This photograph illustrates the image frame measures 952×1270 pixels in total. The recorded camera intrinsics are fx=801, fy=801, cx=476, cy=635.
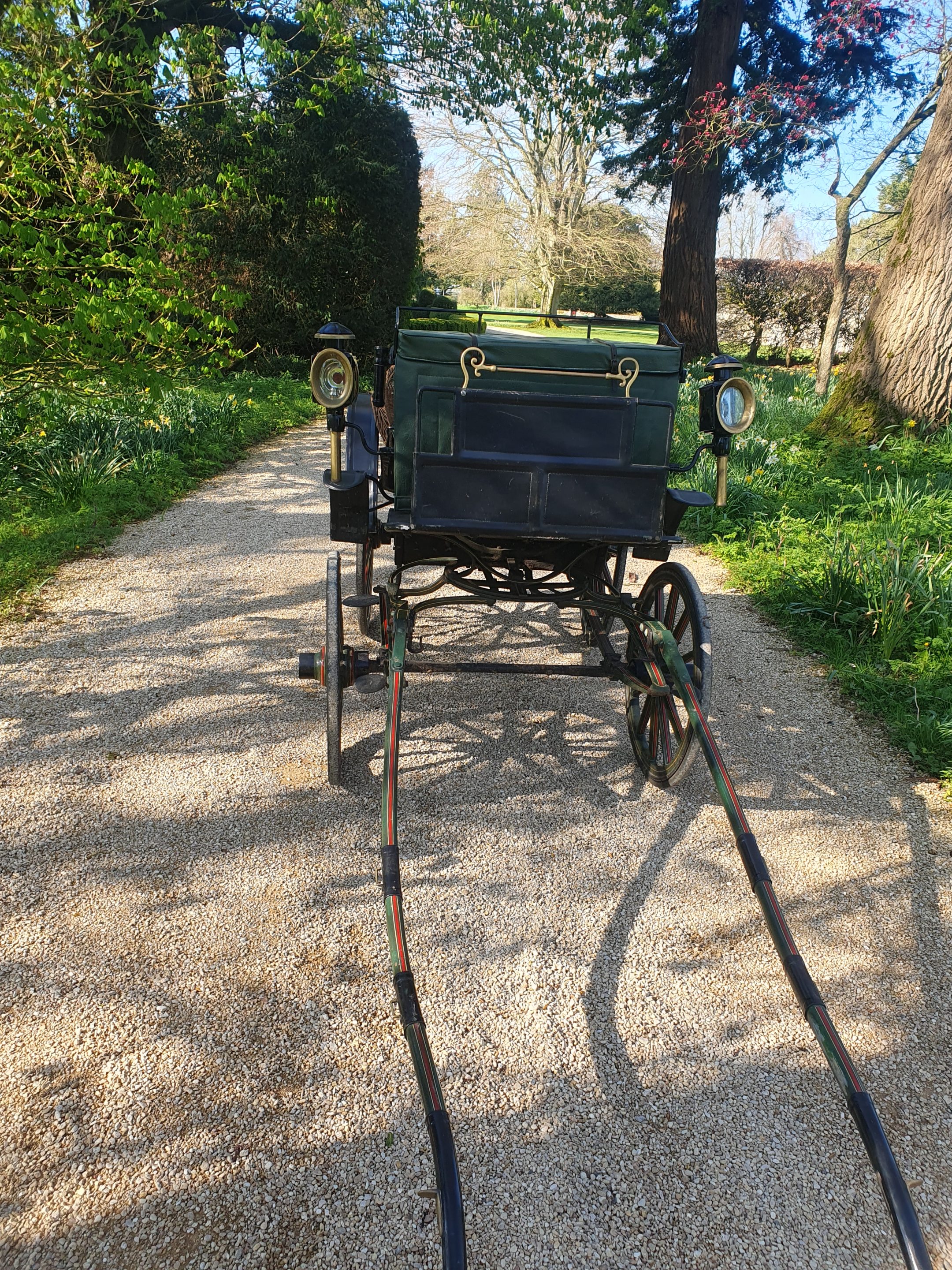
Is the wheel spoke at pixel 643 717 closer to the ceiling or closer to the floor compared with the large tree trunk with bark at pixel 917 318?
closer to the floor

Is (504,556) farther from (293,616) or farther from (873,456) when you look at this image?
(873,456)

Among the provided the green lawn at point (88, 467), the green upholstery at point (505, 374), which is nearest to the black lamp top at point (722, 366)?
the green upholstery at point (505, 374)

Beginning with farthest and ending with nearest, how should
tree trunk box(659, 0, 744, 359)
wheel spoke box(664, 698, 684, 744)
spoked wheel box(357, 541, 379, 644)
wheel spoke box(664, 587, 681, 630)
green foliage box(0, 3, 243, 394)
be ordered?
tree trunk box(659, 0, 744, 359) → green foliage box(0, 3, 243, 394) → spoked wheel box(357, 541, 379, 644) → wheel spoke box(664, 587, 681, 630) → wheel spoke box(664, 698, 684, 744)

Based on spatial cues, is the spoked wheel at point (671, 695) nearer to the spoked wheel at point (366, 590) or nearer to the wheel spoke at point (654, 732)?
the wheel spoke at point (654, 732)

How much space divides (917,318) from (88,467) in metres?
6.80

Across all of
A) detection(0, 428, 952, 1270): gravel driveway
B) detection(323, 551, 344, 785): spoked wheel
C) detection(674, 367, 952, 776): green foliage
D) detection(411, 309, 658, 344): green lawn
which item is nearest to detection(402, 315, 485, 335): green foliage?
detection(411, 309, 658, 344): green lawn

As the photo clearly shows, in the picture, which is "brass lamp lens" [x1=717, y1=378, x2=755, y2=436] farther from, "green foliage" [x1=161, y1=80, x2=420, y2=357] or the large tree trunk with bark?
"green foliage" [x1=161, y1=80, x2=420, y2=357]

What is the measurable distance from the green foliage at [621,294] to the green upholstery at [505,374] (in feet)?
87.2

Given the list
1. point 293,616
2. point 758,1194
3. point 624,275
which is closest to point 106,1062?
point 758,1194

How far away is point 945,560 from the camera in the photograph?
451 cm

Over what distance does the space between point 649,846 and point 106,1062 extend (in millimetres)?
1772

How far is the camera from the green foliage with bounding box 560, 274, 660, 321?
28.1 m

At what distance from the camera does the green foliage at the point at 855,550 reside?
3898 millimetres

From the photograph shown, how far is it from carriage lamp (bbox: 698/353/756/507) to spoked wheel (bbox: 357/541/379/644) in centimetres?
163
